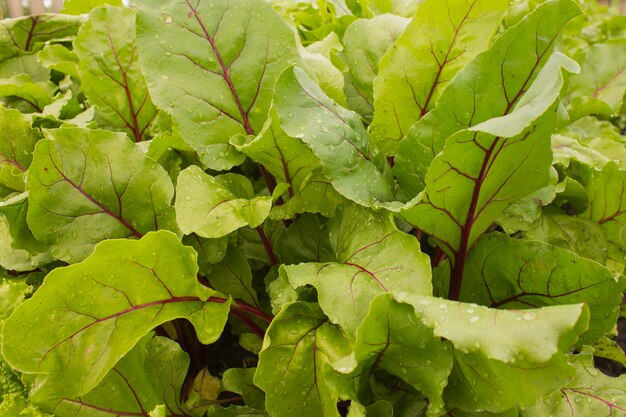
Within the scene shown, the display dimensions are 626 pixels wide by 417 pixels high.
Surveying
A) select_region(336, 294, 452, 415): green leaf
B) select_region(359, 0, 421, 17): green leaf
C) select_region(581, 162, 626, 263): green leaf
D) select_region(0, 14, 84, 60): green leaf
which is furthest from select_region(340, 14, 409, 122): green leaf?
select_region(0, 14, 84, 60): green leaf

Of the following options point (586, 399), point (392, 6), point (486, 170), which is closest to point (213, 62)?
point (486, 170)

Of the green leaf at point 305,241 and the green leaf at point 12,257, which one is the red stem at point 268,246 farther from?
the green leaf at point 12,257

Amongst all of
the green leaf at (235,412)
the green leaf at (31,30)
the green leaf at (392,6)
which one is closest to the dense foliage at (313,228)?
the green leaf at (235,412)

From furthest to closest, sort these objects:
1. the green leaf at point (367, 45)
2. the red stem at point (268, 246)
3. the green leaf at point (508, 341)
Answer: the green leaf at point (367, 45) < the red stem at point (268, 246) < the green leaf at point (508, 341)

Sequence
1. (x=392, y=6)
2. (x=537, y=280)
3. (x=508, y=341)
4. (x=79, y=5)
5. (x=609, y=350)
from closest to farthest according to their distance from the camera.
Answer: (x=508, y=341) < (x=537, y=280) < (x=609, y=350) < (x=392, y=6) < (x=79, y=5)

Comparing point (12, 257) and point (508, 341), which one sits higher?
point (508, 341)

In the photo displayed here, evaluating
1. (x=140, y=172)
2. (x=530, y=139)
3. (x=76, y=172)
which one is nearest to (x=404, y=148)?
(x=530, y=139)

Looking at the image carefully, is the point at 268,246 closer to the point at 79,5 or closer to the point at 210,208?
the point at 210,208
